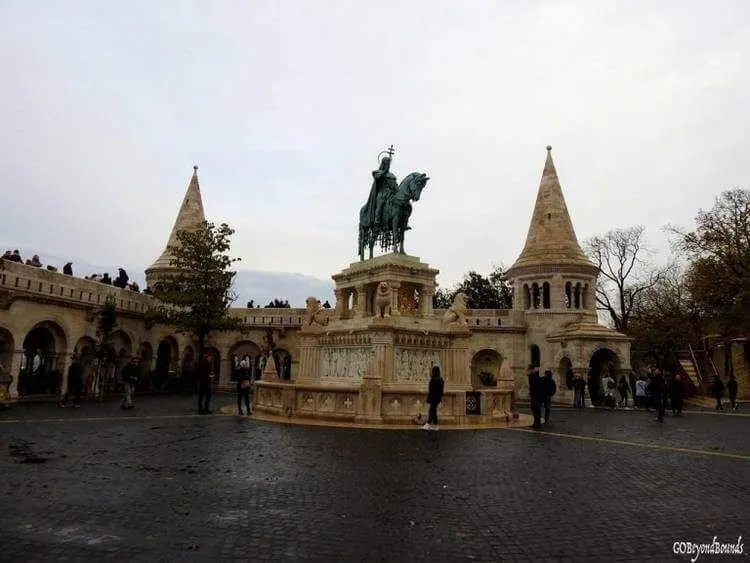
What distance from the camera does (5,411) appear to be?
51.3 feet

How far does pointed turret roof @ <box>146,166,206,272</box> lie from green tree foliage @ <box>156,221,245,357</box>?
6.97 metres

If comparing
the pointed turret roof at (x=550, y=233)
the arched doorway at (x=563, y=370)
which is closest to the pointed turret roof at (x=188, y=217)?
the pointed turret roof at (x=550, y=233)

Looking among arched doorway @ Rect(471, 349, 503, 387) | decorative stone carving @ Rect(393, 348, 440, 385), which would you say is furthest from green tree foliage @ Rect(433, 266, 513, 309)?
decorative stone carving @ Rect(393, 348, 440, 385)

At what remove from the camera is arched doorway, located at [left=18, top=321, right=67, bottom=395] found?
75.5 ft

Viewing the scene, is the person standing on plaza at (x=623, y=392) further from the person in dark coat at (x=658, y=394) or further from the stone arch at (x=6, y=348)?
the stone arch at (x=6, y=348)

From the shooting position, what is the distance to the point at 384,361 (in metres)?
15.0

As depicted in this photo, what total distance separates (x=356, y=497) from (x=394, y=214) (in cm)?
1235

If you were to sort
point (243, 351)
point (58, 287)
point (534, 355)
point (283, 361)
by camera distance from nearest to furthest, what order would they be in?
point (58, 287) < point (534, 355) < point (283, 361) < point (243, 351)

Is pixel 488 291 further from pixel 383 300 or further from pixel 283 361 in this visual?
pixel 383 300

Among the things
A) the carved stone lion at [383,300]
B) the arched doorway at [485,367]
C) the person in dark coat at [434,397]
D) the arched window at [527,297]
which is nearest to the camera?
the person in dark coat at [434,397]

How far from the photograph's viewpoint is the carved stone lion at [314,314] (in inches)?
733

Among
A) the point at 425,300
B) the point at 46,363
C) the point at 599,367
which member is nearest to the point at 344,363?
the point at 425,300

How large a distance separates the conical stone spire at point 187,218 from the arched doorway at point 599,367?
2704cm

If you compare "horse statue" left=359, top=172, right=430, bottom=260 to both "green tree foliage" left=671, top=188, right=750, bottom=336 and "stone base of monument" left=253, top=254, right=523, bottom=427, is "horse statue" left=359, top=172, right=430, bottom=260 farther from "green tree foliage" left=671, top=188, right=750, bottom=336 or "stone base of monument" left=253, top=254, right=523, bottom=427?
"green tree foliage" left=671, top=188, right=750, bottom=336
